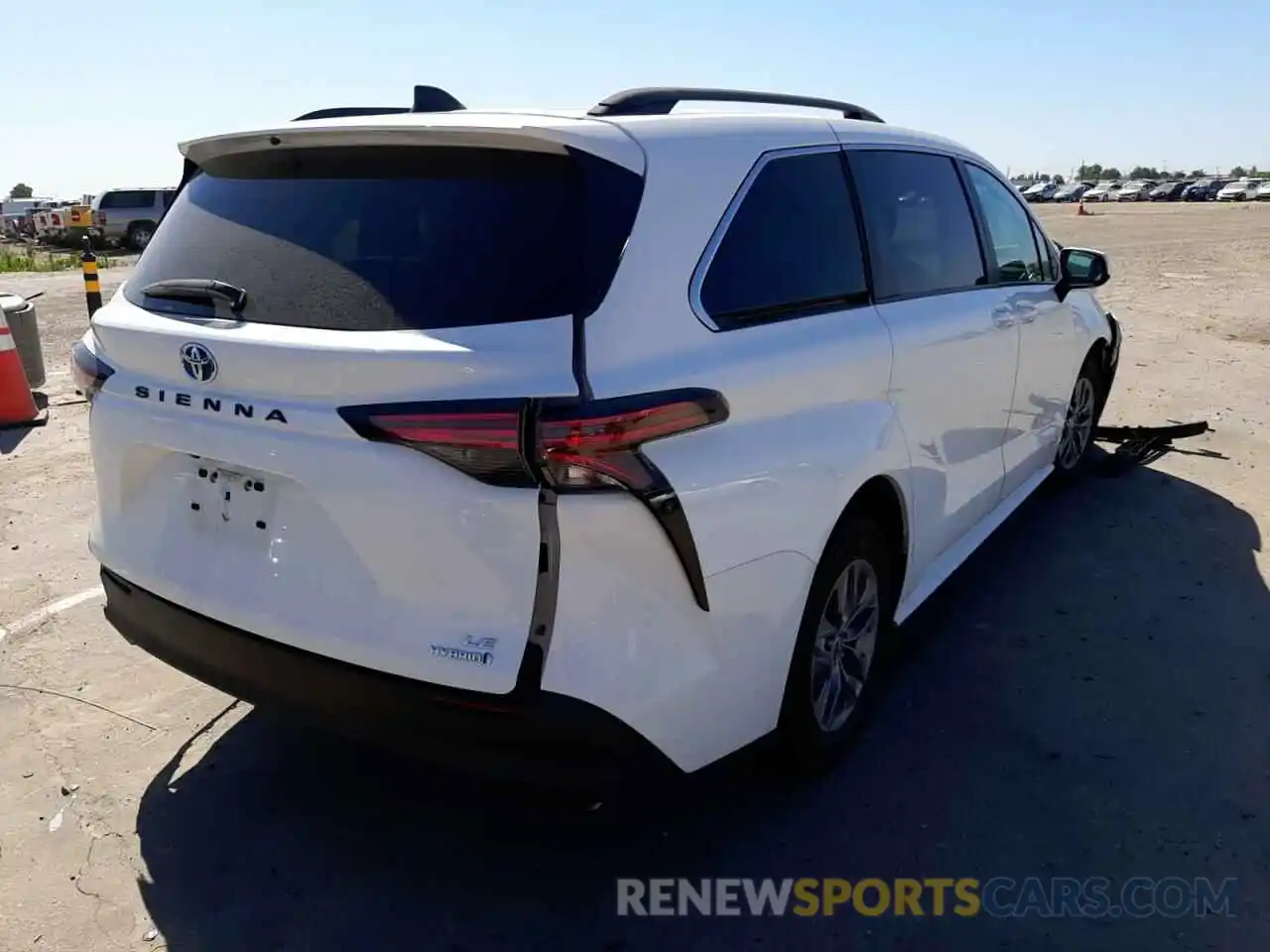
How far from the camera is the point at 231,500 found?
Answer: 2.61 meters

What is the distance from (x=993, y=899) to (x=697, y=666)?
1.12 m

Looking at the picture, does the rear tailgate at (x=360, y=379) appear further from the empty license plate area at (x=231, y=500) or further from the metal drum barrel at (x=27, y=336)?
the metal drum barrel at (x=27, y=336)

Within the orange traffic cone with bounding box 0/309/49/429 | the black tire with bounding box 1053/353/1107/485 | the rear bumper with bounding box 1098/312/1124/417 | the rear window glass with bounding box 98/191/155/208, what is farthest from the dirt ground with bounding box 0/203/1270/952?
the rear window glass with bounding box 98/191/155/208

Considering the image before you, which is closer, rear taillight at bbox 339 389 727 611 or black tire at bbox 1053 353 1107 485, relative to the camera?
rear taillight at bbox 339 389 727 611

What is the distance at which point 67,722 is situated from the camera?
12.0 ft

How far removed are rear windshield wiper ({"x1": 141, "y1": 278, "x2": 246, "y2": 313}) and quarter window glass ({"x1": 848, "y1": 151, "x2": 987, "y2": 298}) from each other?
1966 millimetres

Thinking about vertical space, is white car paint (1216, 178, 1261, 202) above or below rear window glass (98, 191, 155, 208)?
below

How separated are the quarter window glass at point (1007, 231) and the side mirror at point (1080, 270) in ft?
0.96

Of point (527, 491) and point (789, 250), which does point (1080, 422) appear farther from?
point (527, 491)

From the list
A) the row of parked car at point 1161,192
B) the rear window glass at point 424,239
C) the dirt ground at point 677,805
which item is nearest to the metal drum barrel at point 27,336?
the dirt ground at point 677,805

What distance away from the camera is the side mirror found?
5324 mm

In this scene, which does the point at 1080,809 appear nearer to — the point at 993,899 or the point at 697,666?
the point at 993,899

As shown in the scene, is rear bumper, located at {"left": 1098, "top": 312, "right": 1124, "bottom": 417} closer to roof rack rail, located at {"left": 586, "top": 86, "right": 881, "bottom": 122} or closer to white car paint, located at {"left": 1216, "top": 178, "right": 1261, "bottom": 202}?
roof rack rail, located at {"left": 586, "top": 86, "right": 881, "bottom": 122}

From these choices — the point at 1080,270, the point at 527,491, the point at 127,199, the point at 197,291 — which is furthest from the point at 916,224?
the point at 127,199
